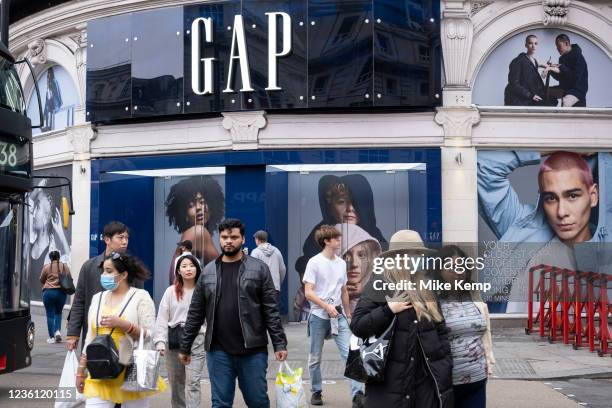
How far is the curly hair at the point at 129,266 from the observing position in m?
6.38

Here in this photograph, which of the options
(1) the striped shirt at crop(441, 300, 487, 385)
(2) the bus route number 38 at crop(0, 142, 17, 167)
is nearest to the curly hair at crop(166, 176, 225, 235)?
(2) the bus route number 38 at crop(0, 142, 17, 167)

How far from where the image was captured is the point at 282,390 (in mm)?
6688

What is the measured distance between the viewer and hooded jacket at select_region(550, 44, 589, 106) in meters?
16.0

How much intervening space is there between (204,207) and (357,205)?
3.33 metres

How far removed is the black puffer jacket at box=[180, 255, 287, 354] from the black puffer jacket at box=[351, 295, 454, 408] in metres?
1.62

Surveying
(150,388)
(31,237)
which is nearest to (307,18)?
(31,237)

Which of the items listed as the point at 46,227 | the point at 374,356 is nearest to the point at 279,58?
the point at 46,227

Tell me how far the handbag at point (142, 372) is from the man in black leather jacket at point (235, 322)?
1.37 feet

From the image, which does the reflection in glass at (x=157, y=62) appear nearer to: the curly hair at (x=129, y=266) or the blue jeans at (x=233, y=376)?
the curly hair at (x=129, y=266)

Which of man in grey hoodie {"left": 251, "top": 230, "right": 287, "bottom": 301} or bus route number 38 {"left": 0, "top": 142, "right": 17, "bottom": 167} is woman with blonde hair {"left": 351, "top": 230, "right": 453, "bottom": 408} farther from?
man in grey hoodie {"left": 251, "top": 230, "right": 287, "bottom": 301}

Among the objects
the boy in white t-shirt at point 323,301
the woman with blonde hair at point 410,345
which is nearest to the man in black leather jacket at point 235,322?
the woman with blonde hair at point 410,345

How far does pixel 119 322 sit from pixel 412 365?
2467mm

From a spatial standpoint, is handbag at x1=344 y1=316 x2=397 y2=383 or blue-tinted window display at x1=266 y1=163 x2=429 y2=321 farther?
blue-tinted window display at x1=266 y1=163 x2=429 y2=321

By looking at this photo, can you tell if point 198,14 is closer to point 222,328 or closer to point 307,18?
point 307,18
